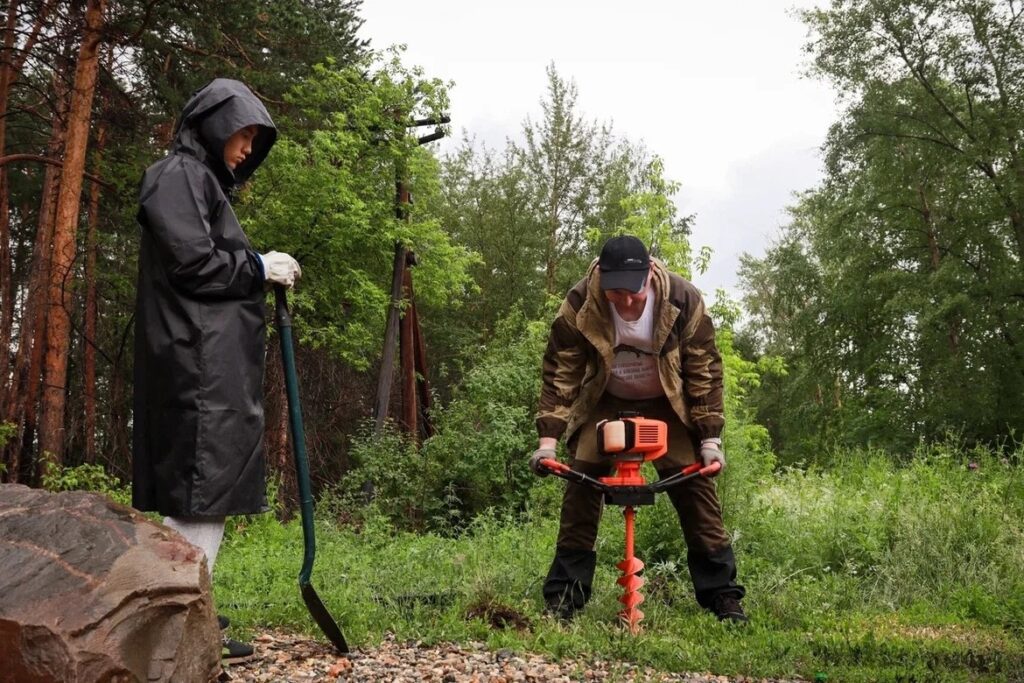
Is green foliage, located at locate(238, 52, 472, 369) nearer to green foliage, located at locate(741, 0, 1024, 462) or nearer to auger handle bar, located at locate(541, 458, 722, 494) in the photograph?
green foliage, located at locate(741, 0, 1024, 462)

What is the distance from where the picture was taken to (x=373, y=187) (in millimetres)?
19000

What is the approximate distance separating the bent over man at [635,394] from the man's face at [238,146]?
174cm

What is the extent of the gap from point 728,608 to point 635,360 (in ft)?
4.32

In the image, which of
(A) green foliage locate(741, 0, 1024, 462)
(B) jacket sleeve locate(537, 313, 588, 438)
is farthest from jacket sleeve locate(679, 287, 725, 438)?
(A) green foliage locate(741, 0, 1024, 462)

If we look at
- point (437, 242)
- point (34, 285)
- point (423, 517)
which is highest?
point (437, 242)

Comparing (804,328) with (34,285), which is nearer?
(34,285)

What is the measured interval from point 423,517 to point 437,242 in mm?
8908

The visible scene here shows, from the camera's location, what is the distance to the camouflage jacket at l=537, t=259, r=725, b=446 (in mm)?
4699

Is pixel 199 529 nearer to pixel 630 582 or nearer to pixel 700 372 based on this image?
pixel 630 582

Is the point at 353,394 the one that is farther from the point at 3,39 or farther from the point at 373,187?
the point at 3,39

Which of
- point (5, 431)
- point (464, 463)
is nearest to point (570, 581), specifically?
point (464, 463)

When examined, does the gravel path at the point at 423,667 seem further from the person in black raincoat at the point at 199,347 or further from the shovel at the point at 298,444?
the person in black raincoat at the point at 199,347

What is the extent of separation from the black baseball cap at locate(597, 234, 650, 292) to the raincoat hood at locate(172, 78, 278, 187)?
171 centimetres

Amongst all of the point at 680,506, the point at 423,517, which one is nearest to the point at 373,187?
the point at 423,517
